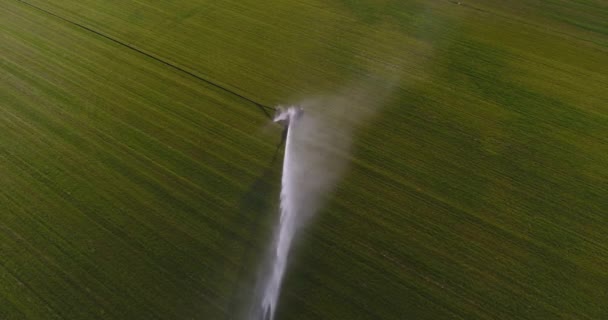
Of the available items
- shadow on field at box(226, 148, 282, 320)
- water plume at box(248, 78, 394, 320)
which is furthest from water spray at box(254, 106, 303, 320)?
shadow on field at box(226, 148, 282, 320)

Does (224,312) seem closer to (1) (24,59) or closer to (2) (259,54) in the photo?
(2) (259,54)

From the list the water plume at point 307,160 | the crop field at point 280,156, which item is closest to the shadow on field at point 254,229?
the crop field at point 280,156

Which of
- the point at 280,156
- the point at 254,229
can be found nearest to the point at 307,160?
the point at 280,156

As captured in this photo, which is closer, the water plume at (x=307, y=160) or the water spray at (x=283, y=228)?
the water spray at (x=283, y=228)

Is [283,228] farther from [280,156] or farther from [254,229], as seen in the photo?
[280,156]

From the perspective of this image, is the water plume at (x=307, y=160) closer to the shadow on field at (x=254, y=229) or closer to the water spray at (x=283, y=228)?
the water spray at (x=283, y=228)

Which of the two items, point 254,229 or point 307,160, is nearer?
point 254,229

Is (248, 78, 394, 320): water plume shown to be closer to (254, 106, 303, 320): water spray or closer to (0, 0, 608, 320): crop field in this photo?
(254, 106, 303, 320): water spray
